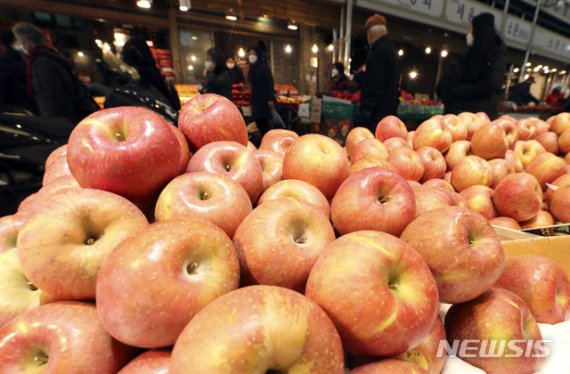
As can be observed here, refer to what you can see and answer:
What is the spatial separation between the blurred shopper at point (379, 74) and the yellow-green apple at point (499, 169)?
244 centimetres

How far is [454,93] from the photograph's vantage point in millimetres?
3740

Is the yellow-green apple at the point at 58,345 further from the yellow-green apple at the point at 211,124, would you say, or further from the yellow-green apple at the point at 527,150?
the yellow-green apple at the point at 527,150

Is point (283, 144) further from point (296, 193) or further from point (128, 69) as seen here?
point (128, 69)

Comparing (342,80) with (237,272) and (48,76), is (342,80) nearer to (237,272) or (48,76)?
(48,76)

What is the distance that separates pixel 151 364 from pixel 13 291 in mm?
514

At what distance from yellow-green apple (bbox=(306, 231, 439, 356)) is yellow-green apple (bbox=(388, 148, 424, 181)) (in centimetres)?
97

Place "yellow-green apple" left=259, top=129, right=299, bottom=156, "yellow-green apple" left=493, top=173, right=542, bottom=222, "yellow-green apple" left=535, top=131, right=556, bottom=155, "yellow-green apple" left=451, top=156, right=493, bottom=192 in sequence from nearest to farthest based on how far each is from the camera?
"yellow-green apple" left=493, top=173, right=542, bottom=222, "yellow-green apple" left=259, top=129, right=299, bottom=156, "yellow-green apple" left=451, top=156, right=493, bottom=192, "yellow-green apple" left=535, top=131, right=556, bottom=155

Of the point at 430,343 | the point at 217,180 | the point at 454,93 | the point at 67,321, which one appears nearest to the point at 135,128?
the point at 217,180

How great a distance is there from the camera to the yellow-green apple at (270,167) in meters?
1.32

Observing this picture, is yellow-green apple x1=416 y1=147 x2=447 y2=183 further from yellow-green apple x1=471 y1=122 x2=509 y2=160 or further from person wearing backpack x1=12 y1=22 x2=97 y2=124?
person wearing backpack x1=12 y1=22 x2=97 y2=124

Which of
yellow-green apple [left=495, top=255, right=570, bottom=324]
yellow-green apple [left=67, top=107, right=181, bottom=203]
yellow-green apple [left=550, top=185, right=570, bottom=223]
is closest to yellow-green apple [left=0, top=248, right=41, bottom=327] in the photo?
yellow-green apple [left=67, top=107, right=181, bottom=203]

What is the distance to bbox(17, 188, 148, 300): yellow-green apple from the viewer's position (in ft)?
2.25

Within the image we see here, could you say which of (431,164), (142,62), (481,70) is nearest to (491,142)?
(431,164)

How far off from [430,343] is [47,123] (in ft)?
11.1
